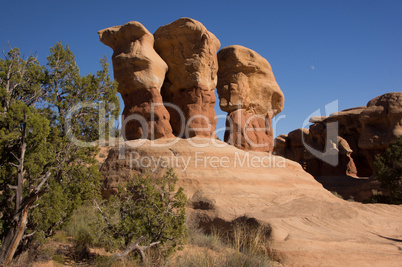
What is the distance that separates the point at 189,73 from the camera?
15.2 m

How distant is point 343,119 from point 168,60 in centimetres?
2435

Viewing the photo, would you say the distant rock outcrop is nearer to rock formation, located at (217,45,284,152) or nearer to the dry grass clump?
rock formation, located at (217,45,284,152)

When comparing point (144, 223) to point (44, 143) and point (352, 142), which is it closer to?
point (44, 143)

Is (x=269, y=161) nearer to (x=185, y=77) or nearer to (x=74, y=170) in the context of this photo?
(x=185, y=77)

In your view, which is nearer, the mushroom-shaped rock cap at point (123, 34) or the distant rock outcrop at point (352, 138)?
the mushroom-shaped rock cap at point (123, 34)

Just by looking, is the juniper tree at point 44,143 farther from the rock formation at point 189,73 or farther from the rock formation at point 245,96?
the rock formation at point 245,96

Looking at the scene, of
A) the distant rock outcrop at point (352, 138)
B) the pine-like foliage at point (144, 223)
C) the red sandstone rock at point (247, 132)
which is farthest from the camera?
the distant rock outcrop at point (352, 138)

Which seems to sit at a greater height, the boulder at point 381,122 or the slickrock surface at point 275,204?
the boulder at point 381,122

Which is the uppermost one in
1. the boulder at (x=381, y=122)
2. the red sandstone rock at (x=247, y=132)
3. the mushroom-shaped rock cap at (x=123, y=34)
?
the mushroom-shaped rock cap at (x=123, y=34)

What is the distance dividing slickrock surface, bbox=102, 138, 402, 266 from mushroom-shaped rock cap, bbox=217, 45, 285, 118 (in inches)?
220

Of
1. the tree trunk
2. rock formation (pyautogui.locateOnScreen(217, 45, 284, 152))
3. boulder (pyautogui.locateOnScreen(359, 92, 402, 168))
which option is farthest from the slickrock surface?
boulder (pyautogui.locateOnScreen(359, 92, 402, 168))

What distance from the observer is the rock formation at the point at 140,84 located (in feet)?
44.5

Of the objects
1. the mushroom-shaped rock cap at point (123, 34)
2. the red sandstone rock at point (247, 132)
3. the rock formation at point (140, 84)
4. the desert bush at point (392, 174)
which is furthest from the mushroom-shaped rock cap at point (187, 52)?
the desert bush at point (392, 174)

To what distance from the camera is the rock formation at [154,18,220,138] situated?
48.8 feet
